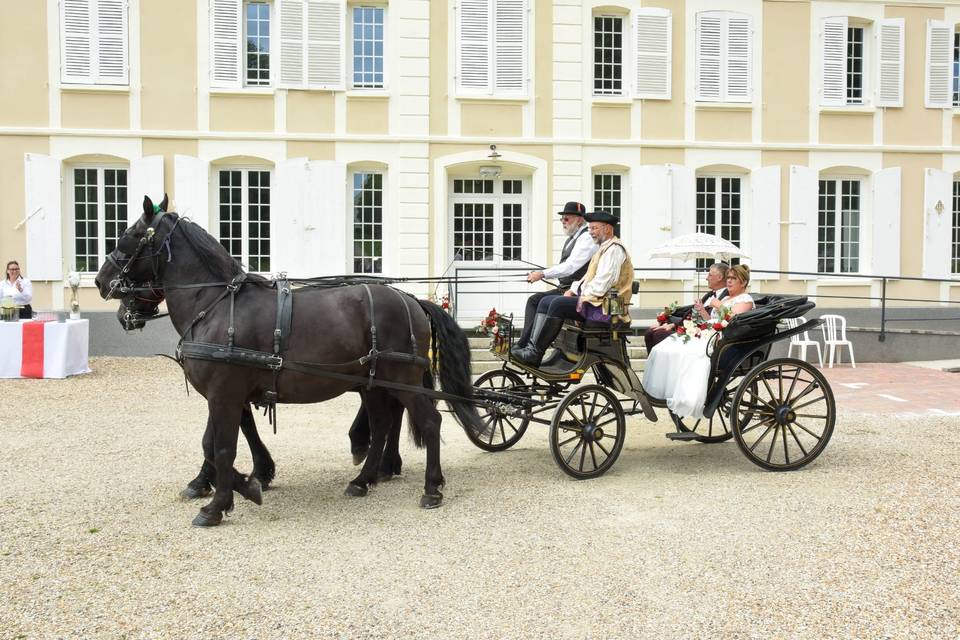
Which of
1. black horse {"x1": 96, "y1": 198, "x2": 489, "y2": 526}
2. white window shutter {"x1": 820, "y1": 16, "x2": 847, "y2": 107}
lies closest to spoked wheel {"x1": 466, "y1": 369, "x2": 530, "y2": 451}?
black horse {"x1": 96, "y1": 198, "x2": 489, "y2": 526}

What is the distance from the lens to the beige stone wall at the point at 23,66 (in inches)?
539

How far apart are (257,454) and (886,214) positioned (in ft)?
45.3

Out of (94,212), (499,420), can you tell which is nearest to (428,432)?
(499,420)

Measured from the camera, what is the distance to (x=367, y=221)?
48.2 ft

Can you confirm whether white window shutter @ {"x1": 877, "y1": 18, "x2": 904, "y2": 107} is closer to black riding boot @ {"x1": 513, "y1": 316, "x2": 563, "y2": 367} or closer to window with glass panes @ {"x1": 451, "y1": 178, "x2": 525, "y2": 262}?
window with glass panes @ {"x1": 451, "y1": 178, "x2": 525, "y2": 262}

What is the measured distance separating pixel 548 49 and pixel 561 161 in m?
2.02

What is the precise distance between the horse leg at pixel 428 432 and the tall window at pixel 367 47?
34.2 ft

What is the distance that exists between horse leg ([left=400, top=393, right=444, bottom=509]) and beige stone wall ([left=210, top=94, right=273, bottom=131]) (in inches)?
400

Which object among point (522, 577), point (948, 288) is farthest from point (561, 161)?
point (522, 577)

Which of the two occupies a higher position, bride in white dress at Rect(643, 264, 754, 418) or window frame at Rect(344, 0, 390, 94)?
window frame at Rect(344, 0, 390, 94)

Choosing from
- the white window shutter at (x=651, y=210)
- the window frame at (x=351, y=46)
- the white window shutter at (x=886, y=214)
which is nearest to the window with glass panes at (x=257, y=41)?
the window frame at (x=351, y=46)

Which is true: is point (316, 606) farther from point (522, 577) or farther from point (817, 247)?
point (817, 247)

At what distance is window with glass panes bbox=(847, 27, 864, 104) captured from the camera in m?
15.7

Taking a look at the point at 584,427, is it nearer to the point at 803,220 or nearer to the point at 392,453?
the point at 392,453
